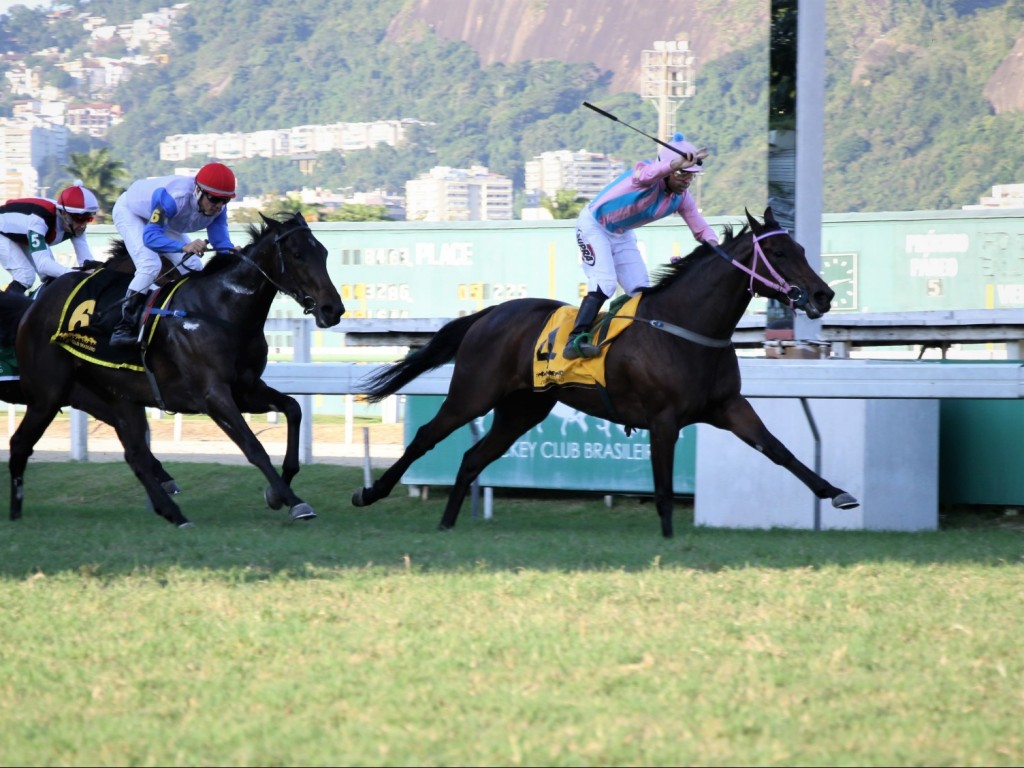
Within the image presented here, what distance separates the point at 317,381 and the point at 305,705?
5.46 metres

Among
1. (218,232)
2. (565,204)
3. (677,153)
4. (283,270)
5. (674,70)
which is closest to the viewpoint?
(677,153)

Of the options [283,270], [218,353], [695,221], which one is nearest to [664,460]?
[695,221]

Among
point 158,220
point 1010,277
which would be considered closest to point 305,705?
point 158,220

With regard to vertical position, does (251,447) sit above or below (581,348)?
below

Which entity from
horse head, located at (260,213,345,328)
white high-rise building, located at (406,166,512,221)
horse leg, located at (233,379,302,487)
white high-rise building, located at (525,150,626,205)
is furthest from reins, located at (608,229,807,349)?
white high-rise building, located at (406,166,512,221)

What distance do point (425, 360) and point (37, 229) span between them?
2.96 metres

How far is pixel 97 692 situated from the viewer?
4.06 meters

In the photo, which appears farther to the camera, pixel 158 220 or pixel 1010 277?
pixel 1010 277

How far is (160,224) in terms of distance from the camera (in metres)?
8.29

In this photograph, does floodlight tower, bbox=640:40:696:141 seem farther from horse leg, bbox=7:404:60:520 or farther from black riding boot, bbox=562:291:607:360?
black riding boot, bbox=562:291:607:360

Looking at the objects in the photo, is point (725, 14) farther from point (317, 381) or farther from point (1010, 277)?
point (317, 381)

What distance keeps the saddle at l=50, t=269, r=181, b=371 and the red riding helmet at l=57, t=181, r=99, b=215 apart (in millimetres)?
972

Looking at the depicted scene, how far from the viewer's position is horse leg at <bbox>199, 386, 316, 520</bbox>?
7.87 metres

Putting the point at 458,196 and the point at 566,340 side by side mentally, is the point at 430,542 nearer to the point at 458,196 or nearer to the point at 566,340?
the point at 566,340
